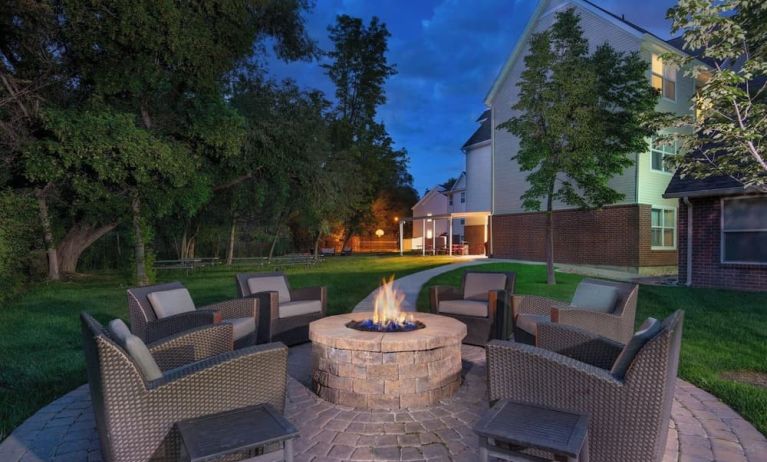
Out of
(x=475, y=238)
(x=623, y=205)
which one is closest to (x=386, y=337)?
(x=623, y=205)

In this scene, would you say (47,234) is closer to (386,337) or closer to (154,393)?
(386,337)

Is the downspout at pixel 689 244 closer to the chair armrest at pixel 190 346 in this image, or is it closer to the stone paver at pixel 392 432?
the stone paver at pixel 392 432

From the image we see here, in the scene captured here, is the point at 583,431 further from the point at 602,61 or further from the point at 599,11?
the point at 599,11

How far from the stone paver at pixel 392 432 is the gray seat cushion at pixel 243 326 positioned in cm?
117

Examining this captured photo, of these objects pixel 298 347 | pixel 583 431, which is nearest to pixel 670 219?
pixel 298 347

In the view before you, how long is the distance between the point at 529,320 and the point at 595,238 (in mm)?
12303

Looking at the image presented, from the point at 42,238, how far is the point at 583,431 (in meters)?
14.6

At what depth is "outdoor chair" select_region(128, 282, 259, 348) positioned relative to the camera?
4.16 meters

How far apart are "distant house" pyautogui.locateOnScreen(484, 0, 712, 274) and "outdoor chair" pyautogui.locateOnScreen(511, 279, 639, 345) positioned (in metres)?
10.8

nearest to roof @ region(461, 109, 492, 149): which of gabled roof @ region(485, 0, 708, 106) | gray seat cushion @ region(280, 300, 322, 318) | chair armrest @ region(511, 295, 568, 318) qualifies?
gabled roof @ region(485, 0, 708, 106)

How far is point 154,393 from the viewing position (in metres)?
2.09

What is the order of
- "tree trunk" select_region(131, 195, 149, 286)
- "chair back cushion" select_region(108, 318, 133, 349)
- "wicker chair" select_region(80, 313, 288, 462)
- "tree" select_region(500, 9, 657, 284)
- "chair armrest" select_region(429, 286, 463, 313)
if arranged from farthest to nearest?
1. "tree trunk" select_region(131, 195, 149, 286)
2. "tree" select_region(500, 9, 657, 284)
3. "chair armrest" select_region(429, 286, 463, 313)
4. "chair back cushion" select_region(108, 318, 133, 349)
5. "wicker chair" select_region(80, 313, 288, 462)

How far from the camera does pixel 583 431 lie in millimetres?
1975

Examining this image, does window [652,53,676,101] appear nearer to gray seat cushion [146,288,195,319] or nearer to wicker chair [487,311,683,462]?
wicker chair [487,311,683,462]
